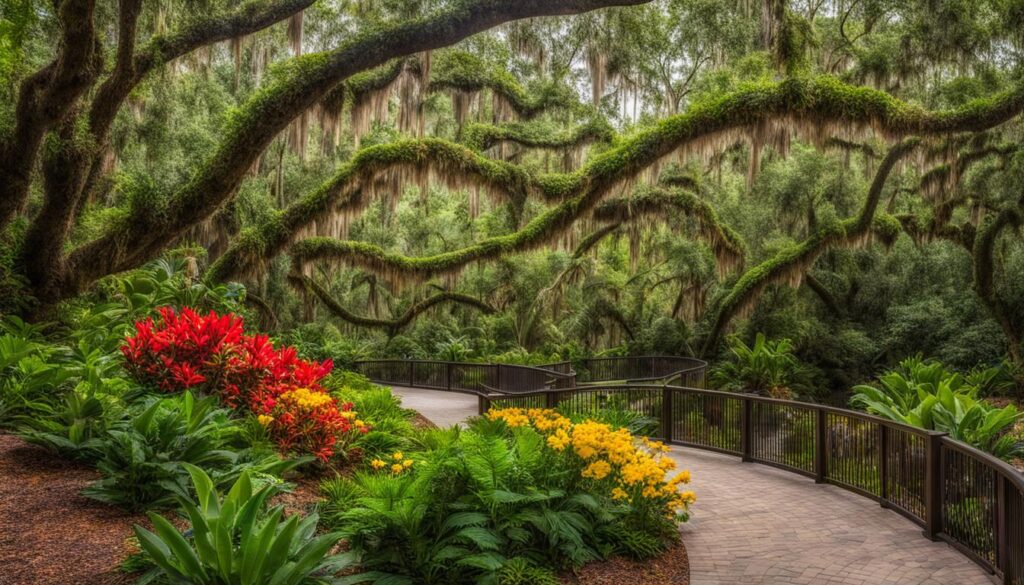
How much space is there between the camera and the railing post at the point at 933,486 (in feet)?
20.8

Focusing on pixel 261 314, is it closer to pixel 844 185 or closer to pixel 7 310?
pixel 7 310

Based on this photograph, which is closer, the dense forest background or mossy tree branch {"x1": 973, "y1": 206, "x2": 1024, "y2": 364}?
the dense forest background

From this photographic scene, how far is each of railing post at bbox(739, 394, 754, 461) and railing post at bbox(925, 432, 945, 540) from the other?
10.5 ft

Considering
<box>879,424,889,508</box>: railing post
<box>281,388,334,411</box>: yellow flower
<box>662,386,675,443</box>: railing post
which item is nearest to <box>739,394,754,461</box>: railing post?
<box>662,386,675,443</box>: railing post

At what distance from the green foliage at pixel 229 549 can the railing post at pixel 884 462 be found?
5.87 metres

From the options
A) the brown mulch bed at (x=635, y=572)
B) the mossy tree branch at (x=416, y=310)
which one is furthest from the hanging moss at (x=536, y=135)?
the brown mulch bed at (x=635, y=572)

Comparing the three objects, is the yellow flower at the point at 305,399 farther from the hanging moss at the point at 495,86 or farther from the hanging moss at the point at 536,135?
the hanging moss at the point at 495,86

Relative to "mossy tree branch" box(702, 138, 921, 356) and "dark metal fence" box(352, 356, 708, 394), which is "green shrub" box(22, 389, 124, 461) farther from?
"mossy tree branch" box(702, 138, 921, 356)

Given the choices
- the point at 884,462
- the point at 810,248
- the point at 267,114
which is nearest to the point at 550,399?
the point at 884,462

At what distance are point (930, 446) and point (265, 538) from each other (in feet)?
19.2

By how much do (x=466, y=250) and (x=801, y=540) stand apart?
14783 mm

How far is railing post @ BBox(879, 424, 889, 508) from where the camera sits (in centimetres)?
733

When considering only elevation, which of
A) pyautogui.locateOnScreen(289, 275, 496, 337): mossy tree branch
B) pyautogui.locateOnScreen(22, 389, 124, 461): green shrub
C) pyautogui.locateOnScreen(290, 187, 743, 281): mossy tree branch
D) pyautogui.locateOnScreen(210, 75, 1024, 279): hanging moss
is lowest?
pyautogui.locateOnScreen(22, 389, 124, 461): green shrub

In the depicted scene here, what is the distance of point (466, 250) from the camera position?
2016 cm
